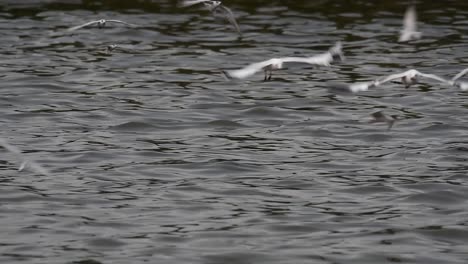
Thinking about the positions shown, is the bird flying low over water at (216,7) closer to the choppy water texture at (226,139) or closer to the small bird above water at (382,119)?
the choppy water texture at (226,139)

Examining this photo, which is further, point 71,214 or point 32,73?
point 32,73

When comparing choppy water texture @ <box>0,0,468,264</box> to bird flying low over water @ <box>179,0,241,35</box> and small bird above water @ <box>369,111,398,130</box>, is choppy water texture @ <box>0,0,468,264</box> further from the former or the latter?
bird flying low over water @ <box>179,0,241,35</box>

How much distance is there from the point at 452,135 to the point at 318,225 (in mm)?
4227

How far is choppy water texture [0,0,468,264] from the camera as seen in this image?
37.9ft

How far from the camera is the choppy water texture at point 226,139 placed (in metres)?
11.5

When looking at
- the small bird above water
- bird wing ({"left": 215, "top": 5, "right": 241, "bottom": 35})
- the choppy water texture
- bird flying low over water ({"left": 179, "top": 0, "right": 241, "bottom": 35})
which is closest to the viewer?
the choppy water texture

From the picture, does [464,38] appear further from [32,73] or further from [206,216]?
[206,216]

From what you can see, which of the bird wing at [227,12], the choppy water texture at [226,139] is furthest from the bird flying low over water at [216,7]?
the choppy water texture at [226,139]

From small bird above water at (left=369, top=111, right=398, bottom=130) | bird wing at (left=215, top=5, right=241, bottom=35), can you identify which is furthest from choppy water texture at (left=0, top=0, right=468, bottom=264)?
bird wing at (left=215, top=5, right=241, bottom=35)

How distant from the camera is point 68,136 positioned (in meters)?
15.5

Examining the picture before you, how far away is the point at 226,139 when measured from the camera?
1557cm

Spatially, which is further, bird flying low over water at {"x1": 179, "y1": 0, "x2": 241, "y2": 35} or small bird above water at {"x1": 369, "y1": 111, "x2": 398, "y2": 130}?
bird flying low over water at {"x1": 179, "y1": 0, "x2": 241, "y2": 35}

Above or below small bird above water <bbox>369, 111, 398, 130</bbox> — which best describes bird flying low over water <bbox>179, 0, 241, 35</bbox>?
above

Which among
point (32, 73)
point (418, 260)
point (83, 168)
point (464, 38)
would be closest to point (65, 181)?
point (83, 168)
